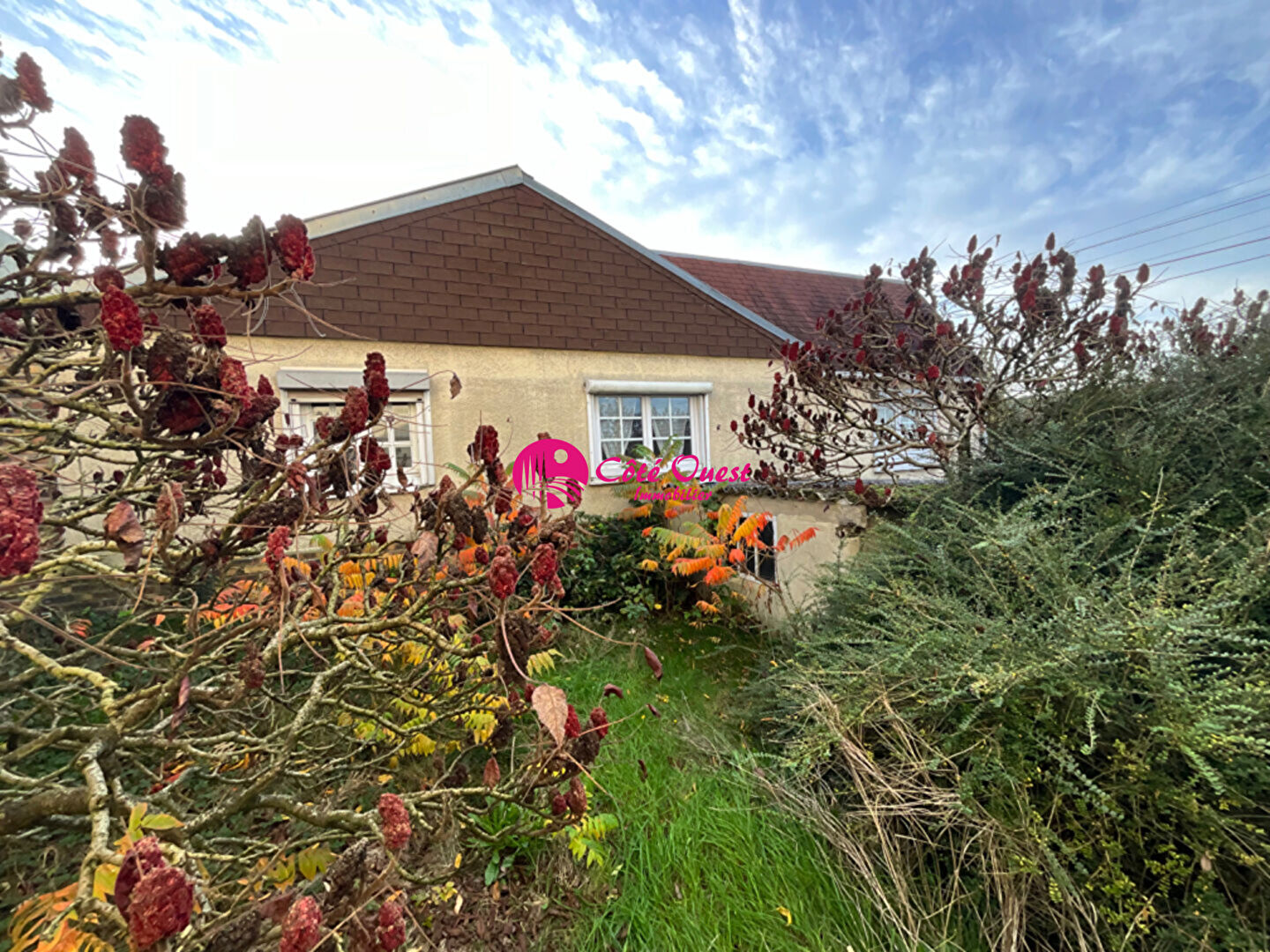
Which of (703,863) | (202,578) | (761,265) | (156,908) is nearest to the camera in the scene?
(156,908)

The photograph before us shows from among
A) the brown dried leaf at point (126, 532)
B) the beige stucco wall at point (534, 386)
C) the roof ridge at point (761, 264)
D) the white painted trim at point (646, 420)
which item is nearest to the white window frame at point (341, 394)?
the beige stucco wall at point (534, 386)

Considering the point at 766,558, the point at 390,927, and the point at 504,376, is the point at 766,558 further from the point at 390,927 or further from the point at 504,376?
the point at 390,927

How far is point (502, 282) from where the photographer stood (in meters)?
7.09

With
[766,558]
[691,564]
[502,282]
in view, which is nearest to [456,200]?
[502,282]

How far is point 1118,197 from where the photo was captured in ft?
25.6

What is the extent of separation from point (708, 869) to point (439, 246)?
734cm

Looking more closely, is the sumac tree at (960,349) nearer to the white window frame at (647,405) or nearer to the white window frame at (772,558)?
the white window frame at (772,558)

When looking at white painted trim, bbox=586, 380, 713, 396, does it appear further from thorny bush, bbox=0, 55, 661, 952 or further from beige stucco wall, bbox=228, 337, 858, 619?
thorny bush, bbox=0, 55, 661, 952

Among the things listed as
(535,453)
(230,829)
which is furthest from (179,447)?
(535,453)

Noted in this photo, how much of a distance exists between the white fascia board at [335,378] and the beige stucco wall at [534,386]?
12 cm

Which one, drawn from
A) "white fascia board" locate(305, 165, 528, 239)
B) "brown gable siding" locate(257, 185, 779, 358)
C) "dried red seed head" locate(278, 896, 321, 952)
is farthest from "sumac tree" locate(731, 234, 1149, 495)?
"white fascia board" locate(305, 165, 528, 239)

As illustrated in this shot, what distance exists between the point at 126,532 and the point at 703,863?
2626mm

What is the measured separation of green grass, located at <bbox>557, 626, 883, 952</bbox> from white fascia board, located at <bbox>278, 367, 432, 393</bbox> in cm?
489

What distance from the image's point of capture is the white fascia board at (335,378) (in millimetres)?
5883
